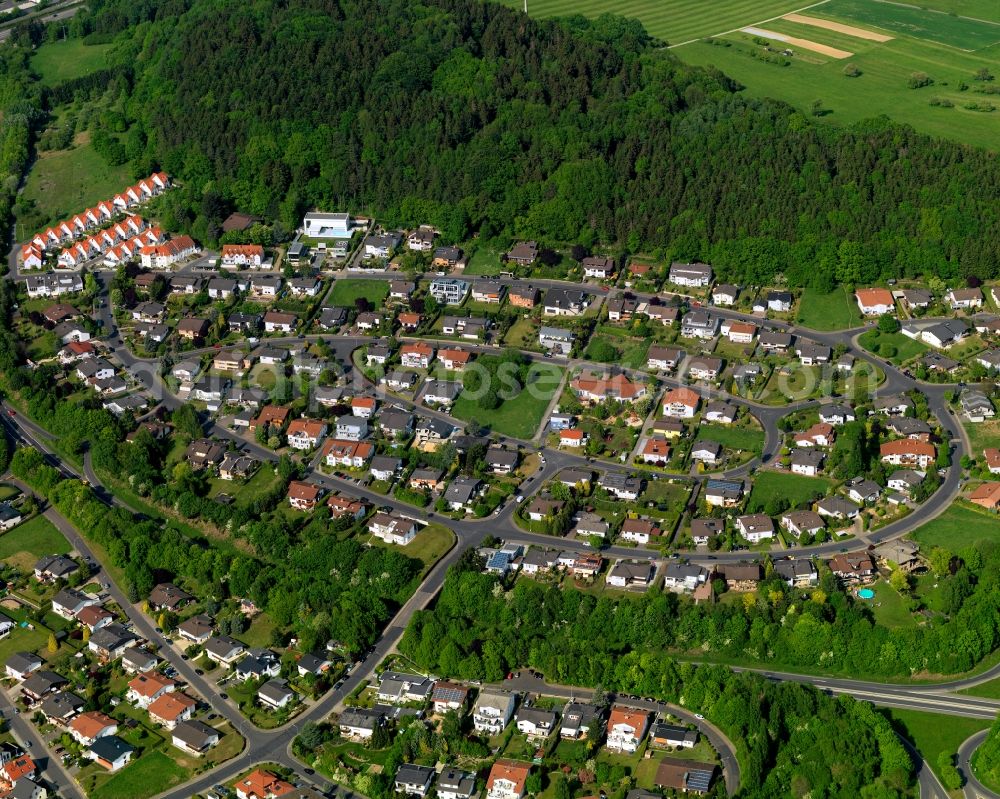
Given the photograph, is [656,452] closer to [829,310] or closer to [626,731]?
[829,310]

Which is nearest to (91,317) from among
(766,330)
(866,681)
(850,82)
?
(766,330)

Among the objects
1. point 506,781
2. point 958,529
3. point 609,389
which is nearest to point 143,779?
point 506,781

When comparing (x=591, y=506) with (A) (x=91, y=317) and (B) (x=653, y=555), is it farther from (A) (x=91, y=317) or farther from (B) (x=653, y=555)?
(A) (x=91, y=317)

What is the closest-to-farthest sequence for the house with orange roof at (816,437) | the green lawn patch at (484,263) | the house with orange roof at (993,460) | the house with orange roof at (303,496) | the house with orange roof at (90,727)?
1. the house with orange roof at (90,727)
2. the house with orange roof at (303,496)
3. the house with orange roof at (993,460)
4. the house with orange roof at (816,437)
5. the green lawn patch at (484,263)

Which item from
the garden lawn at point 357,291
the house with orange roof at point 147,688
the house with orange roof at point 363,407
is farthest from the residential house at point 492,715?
the garden lawn at point 357,291

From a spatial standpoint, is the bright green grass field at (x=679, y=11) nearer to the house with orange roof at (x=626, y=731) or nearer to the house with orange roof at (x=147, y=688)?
the house with orange roof at (x=626, y=731)
